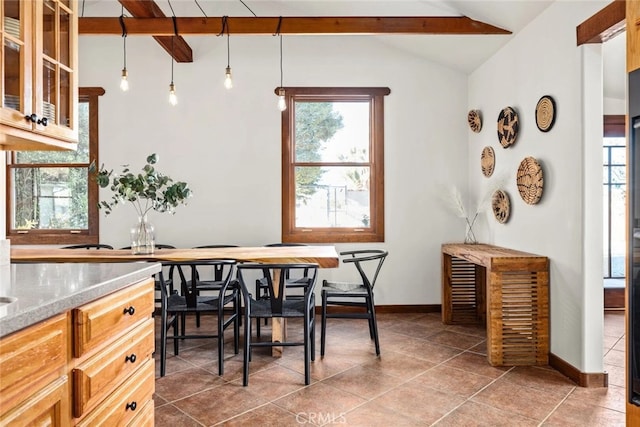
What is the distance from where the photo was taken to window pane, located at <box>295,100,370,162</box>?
4703 mm

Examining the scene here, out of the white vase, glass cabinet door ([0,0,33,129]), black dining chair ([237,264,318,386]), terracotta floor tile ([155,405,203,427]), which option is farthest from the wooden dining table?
glass cabinet door ([0,0,33,129])

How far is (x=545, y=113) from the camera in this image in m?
3.12

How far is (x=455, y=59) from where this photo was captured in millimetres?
4438

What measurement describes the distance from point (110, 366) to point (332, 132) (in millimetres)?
3701

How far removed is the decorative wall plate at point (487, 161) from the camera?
13.3 ft

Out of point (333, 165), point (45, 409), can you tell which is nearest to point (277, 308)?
point (45, 409)

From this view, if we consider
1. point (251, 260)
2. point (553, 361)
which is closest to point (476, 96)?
point (553, 361)

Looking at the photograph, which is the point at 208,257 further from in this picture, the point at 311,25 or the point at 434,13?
the point at 434,13

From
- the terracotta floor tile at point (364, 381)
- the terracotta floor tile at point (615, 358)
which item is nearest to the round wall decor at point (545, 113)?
the terracotta floor tile at point (615, 358)

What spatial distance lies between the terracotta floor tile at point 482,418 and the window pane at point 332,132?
2.95 meters

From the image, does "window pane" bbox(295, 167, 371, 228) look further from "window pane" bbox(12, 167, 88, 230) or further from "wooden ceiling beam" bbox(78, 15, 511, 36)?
"window pane" bbox(12, 167, 88, 230)

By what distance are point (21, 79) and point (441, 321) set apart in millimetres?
4024

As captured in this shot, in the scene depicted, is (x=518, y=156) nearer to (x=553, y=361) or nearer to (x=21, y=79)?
(x=553, y=361)

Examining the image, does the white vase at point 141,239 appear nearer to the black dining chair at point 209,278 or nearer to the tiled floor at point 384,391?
the black dining chair at point 209,278
